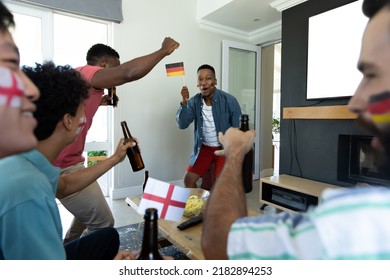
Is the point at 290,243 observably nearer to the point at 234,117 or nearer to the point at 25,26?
the point at 234,117

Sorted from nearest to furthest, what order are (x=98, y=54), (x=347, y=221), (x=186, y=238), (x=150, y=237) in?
(x=347, y=221), (x=150, y=237), (x=186, y=238), (x=98, y=54)

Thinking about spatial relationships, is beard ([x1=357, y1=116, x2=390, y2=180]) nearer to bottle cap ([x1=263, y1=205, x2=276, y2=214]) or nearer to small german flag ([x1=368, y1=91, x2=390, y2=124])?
small german flag ([x1=368, y1=91, x2=390, y2=124])

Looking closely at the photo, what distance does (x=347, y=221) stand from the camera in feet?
1.24

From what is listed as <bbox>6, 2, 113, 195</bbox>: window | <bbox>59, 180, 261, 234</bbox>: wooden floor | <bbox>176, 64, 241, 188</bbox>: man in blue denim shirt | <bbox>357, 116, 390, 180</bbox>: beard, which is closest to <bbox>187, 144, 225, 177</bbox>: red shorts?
<bbox>176, 64, 241, 188</bbox>: man in blue denim shirt

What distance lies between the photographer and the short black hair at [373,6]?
46cm

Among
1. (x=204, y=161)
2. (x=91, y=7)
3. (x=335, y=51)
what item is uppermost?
(x=91, y=7)

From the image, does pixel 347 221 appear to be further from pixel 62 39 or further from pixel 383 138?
pixel 62 39

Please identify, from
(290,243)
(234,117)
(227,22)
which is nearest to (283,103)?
(234,117)

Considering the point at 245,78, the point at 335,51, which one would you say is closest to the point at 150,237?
the point at 335,51

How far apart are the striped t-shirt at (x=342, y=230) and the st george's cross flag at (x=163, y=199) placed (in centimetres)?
31

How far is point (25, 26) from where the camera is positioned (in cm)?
262

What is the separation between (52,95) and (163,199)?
18.4 inches

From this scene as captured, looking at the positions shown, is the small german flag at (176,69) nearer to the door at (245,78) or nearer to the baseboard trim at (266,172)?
the door at (245,78)

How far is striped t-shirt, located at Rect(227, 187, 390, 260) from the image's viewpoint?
1.21 ft
